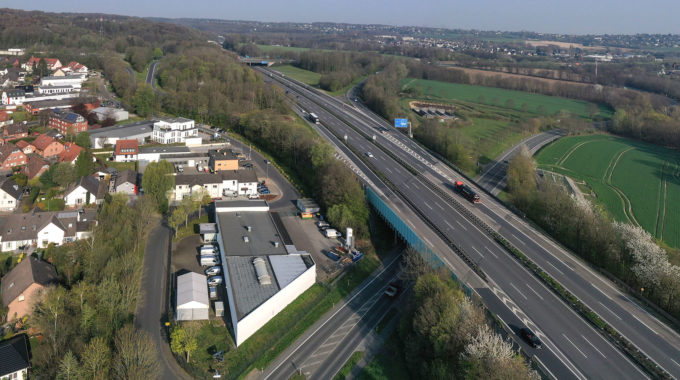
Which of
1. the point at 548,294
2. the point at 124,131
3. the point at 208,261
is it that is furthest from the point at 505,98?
the point at 208,261

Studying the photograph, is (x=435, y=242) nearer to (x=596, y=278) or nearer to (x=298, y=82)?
(x=596, y=278)

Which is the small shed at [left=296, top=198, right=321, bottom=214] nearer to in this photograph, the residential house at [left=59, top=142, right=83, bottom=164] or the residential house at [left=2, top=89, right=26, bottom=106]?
the residential house at [left=59, top=142, right=83, bottom=164]

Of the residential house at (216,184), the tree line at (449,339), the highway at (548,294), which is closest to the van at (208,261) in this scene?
the residential house at (216,184)

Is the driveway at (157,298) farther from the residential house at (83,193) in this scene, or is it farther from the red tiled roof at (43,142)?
the red tiled roof at (43,142)

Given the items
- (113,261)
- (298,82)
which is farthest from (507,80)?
Result: (113,261)

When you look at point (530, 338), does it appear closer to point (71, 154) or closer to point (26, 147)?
point (71, 154)
